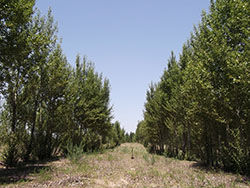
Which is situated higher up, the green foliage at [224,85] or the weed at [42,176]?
the green foliage at [224,85]

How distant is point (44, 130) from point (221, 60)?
15.6m

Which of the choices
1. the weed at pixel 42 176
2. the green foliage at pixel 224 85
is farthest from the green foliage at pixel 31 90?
the green foliage at pixel 224 85

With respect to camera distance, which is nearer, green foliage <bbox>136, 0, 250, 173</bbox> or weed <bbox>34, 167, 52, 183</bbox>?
weed <bbox>34, 167, 52, 183</bbox>

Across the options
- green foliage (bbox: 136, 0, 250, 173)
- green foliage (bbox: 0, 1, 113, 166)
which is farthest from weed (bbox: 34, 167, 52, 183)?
green foliage (bbox: 136, 0, 250, 173)

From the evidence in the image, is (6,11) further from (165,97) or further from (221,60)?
(165,97)

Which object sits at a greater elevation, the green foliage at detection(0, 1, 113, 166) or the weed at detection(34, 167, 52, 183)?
the green foliage at detection(0, 1, 113, 166)

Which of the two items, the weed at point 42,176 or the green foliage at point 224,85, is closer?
the weed at point 42,176

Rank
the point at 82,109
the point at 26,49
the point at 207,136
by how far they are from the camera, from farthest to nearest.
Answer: the point at 82,109
the point at 207,136
the point at 26,49

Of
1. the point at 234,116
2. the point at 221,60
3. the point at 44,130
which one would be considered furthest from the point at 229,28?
the point at 44,130

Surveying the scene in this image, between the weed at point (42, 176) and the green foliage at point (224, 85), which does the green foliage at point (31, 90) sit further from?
the green foliage at point (224, 85)

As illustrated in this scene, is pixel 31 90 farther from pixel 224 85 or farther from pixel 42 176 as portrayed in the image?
pixel 224 85

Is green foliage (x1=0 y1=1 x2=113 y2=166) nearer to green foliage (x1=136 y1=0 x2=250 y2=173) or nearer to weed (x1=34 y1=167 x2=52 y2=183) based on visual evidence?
weed (x1=34 y1=167 x2=52 y2=183)

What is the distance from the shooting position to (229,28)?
12.2 meters

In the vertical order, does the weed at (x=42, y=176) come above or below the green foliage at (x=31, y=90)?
below
